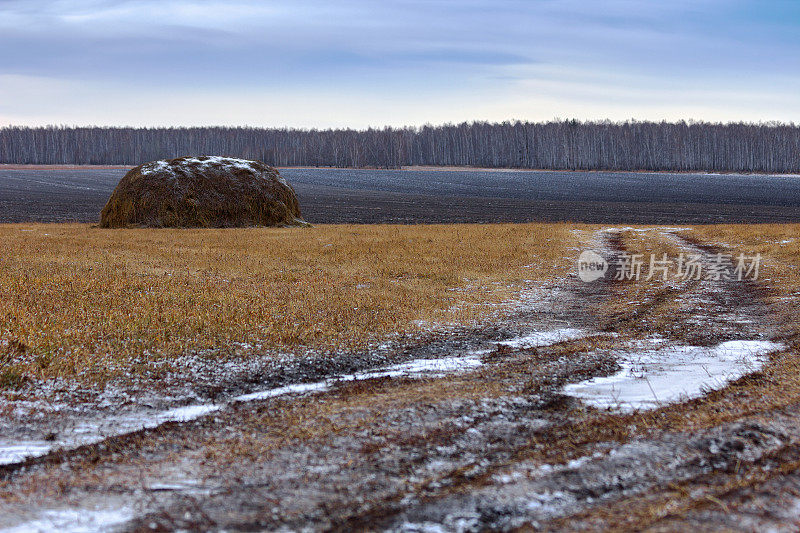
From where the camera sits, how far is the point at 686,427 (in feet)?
20.3

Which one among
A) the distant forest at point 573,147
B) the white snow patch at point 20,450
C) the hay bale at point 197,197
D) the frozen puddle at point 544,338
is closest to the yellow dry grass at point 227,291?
the frozen puddle at point 544,338

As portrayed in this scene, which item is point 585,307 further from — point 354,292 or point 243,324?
point 243,324

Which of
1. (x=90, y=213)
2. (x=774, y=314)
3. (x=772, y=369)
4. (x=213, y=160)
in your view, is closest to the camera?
(x=772, y=369)

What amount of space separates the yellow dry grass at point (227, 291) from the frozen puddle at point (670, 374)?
3.50 meters

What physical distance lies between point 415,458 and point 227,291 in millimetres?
8380

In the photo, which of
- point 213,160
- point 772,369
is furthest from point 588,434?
point 213,160

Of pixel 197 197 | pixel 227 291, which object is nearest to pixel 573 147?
pixel 197 197

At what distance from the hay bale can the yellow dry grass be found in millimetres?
5162

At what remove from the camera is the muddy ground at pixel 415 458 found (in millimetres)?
4625

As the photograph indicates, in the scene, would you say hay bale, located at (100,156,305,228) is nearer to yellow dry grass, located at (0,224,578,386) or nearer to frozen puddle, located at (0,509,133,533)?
yellow dry grass, located at (0,224,578,386)

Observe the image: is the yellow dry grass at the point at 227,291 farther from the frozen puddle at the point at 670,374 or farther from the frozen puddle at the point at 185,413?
the frozen puddle at the point at 670,374

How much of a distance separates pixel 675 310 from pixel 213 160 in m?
24.7

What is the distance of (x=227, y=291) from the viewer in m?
13.2

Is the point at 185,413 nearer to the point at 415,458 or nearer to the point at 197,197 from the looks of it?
the point at 415,458
